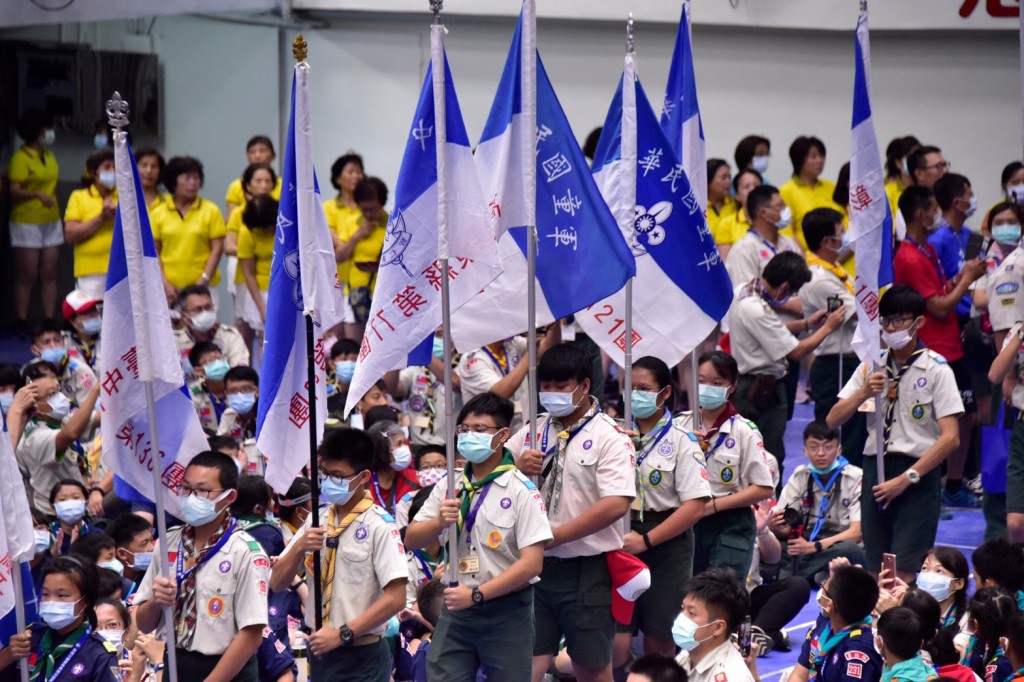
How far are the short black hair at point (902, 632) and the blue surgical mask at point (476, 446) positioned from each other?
1.79 meters

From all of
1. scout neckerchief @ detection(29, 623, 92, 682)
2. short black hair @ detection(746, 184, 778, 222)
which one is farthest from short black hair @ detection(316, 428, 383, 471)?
short black hair @ detection(746, 184, 778, 222)

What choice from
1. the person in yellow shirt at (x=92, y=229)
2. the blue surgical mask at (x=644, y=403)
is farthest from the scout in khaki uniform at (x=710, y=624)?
the person in yellow shirt at (x=92, y=229)

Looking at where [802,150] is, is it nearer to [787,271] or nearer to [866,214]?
[787,271]

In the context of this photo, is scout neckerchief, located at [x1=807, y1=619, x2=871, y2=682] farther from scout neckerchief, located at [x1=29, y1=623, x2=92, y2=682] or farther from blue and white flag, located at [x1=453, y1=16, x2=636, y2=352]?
scout neckerchief, located at [x1=29, y1=623, x2=92, y2=682]

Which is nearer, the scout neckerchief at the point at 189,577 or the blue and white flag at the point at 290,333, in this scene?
the scout neckerchief at the point at 189,577

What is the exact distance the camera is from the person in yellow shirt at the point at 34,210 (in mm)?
16375

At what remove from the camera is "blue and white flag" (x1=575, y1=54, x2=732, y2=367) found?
8570mm

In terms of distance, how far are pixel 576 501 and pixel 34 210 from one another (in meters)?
10.6

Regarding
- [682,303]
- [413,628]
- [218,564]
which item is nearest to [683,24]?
[682,303]

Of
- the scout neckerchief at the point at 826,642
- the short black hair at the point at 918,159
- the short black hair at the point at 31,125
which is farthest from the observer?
the short black hair at the point at 31,125

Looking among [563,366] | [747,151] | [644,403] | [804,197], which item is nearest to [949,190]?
[804,197]

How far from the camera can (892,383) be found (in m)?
9.48

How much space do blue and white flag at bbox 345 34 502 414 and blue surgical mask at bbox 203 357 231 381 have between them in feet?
14.9

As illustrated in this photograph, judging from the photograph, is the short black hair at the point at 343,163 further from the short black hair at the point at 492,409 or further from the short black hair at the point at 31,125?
the short black hair at the point at 492,409
